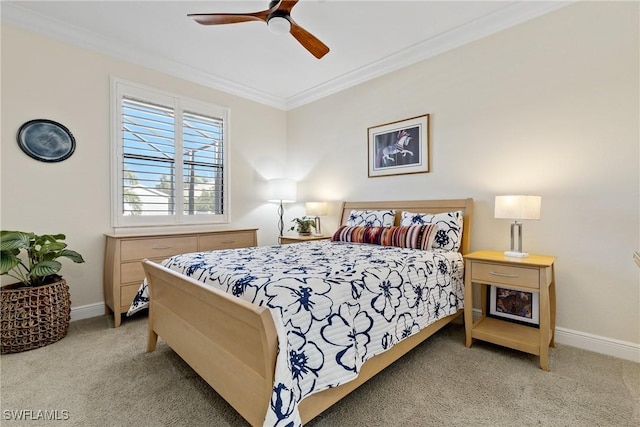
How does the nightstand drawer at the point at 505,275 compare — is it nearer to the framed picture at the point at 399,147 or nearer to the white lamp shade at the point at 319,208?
A: the framed picture at the point at 399,147

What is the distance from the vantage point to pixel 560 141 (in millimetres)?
2414

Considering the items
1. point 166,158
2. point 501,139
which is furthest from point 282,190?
point 501,139

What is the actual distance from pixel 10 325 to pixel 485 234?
12.9 ft

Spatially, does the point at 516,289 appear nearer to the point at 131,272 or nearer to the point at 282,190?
the point at 282,190

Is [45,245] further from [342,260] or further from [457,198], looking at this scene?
[457,198]

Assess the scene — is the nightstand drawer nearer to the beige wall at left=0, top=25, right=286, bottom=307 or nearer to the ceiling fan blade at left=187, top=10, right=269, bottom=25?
the ceiling fan blade at left=187, top=10, right=269, bottom=25

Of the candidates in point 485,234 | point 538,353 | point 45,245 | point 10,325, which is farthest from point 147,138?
point 538,353

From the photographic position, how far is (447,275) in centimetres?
239

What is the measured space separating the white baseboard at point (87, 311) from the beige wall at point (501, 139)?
0.06 m

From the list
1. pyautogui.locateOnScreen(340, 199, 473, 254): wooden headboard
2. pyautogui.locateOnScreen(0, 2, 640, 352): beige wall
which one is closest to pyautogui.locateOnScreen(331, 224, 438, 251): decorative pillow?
pyautogui.locateOnScreen(340, 199, 473, 254): wooden headboard

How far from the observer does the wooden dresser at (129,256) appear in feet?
9.14

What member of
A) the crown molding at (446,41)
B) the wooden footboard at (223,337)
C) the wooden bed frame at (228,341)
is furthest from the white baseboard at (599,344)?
the crown molding at (446,41)

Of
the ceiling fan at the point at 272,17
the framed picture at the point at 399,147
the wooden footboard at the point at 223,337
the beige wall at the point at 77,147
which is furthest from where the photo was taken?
the framed picture at the point at 399,147

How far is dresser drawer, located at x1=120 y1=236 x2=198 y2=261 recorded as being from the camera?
9.35ft
